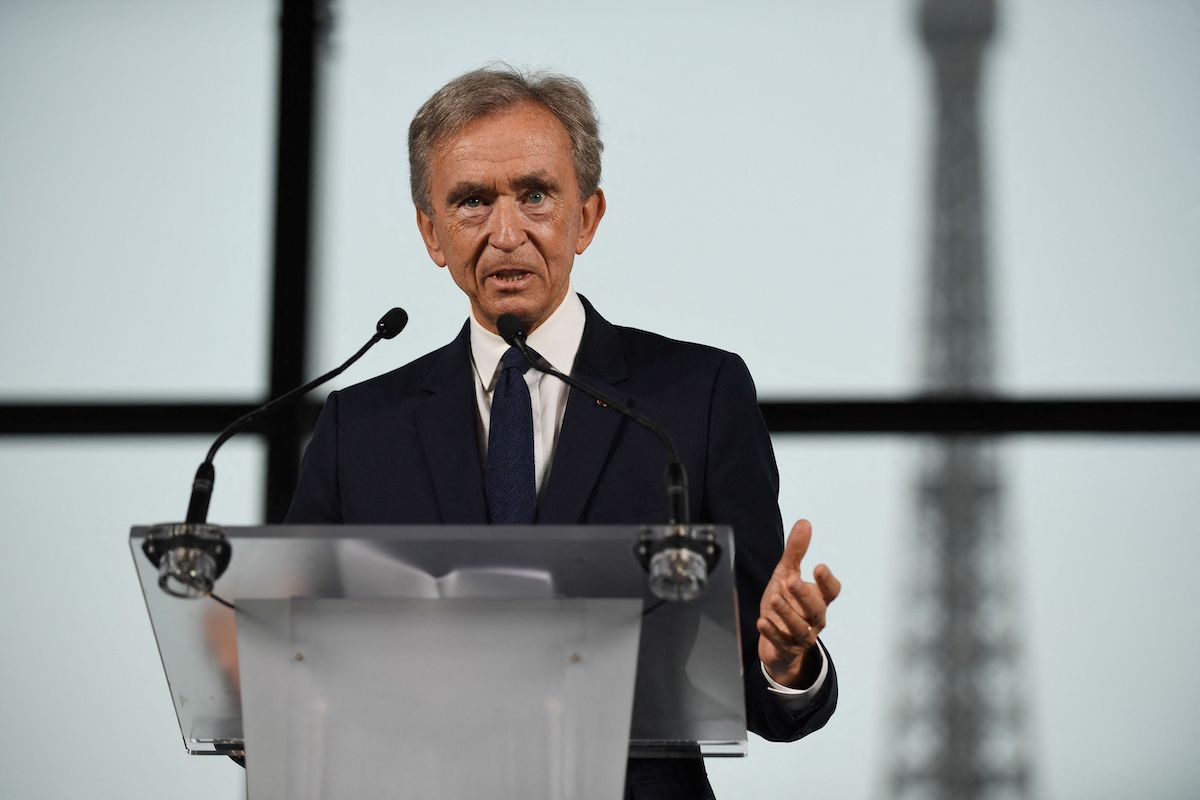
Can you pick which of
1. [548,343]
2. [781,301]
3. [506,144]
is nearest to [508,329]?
[548,343]

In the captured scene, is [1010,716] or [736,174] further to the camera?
[736,174]

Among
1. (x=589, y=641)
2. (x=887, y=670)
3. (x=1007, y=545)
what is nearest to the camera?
(x=589, y=641)

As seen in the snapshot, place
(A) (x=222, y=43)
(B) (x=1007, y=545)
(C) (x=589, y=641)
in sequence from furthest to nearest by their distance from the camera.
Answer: (A) (x=222, y=43) → (B) (x=1007, y=545) → (C) (x=589, y=641)

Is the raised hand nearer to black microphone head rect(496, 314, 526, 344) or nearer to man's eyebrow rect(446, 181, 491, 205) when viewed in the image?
black microphone head rect(496, 314, 526, 344)

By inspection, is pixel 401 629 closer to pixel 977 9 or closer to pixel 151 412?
pixel 151 412

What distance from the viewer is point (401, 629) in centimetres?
122

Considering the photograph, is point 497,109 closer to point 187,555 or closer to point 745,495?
point 745,495

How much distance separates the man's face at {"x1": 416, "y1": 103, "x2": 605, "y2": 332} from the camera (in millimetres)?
1876

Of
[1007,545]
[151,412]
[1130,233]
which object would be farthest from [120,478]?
[1130,233]

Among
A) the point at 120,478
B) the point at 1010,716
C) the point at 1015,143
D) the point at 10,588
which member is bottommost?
the point at 1010,716

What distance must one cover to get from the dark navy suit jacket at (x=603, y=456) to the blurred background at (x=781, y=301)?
1.31m

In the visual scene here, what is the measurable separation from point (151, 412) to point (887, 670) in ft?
6.02

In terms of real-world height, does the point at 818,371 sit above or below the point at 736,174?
below

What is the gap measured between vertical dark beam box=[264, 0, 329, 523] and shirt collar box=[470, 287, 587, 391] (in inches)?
55.8
